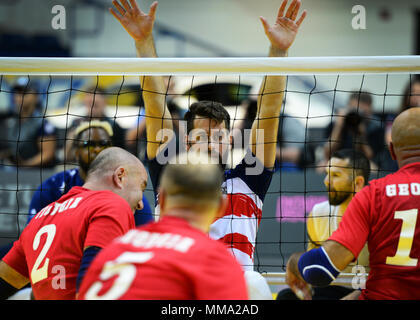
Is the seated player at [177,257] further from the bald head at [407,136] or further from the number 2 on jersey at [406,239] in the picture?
the bald head at [407,136]

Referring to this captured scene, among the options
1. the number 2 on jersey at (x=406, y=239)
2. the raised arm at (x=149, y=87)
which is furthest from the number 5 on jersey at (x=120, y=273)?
the raised arm at (x=149, y=87)

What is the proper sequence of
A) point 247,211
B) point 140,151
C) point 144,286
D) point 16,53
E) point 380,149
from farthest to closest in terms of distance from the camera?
point 16,53
point 140,151
point 380,149
point 247,211
point 144,286

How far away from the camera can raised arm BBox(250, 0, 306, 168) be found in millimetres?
3288

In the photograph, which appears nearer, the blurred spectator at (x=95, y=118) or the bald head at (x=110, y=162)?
the bald head at (x=110, y=162)

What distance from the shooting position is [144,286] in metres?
1.72

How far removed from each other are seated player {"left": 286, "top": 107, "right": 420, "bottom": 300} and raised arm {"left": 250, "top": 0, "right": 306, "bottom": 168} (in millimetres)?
844

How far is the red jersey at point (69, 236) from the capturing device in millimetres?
2363

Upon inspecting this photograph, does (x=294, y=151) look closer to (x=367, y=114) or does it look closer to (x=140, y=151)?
(x=367, y=114)

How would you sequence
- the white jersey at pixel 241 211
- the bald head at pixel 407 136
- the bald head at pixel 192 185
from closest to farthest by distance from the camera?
the bald head at pixel 192 185, the bald head at pixel 407 136, the white jersey at pixel 241 211

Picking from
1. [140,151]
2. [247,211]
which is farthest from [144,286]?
[140,151]

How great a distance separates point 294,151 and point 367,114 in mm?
1175

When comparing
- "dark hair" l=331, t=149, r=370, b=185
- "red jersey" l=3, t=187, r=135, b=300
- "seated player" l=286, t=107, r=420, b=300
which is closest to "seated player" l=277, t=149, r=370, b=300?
"dark hair" l=331, t=149, r=370, b=185

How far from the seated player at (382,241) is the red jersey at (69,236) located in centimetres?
94

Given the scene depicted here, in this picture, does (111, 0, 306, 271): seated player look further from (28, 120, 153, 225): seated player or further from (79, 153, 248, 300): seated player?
(79, 153, 248, 300): seated player
